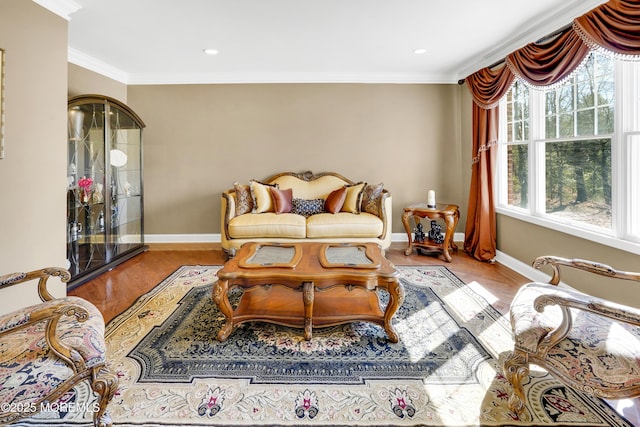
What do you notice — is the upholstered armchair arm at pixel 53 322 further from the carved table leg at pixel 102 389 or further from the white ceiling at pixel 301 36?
the white ceiling at pixel 301 36

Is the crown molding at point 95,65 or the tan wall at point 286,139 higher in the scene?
the crown molding at point 95,65

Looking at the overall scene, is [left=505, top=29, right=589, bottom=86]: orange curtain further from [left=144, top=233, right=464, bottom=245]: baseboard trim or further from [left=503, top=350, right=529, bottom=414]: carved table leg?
[left=144, top=233, right=464, bottom=245]: baseboard trim

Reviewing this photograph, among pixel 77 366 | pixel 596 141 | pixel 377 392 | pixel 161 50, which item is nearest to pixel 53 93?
pixel 161 50

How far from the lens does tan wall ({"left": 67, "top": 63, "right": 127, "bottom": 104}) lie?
12.5 feet

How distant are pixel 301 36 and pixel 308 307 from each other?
273cm

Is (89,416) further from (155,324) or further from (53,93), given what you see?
(53,93)

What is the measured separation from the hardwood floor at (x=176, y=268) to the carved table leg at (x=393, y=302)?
1.10m

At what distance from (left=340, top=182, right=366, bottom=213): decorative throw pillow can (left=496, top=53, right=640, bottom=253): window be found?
1.76 meters

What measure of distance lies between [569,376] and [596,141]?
228cm

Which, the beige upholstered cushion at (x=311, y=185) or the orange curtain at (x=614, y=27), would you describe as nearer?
the orange curtain at (x=614, y=27)

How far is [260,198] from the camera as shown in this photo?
14.5 ft

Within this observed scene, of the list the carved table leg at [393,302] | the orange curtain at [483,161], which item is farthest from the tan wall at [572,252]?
the carved table leg at [393,302]

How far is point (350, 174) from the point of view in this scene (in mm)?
A: 4957

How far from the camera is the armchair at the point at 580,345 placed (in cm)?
123
